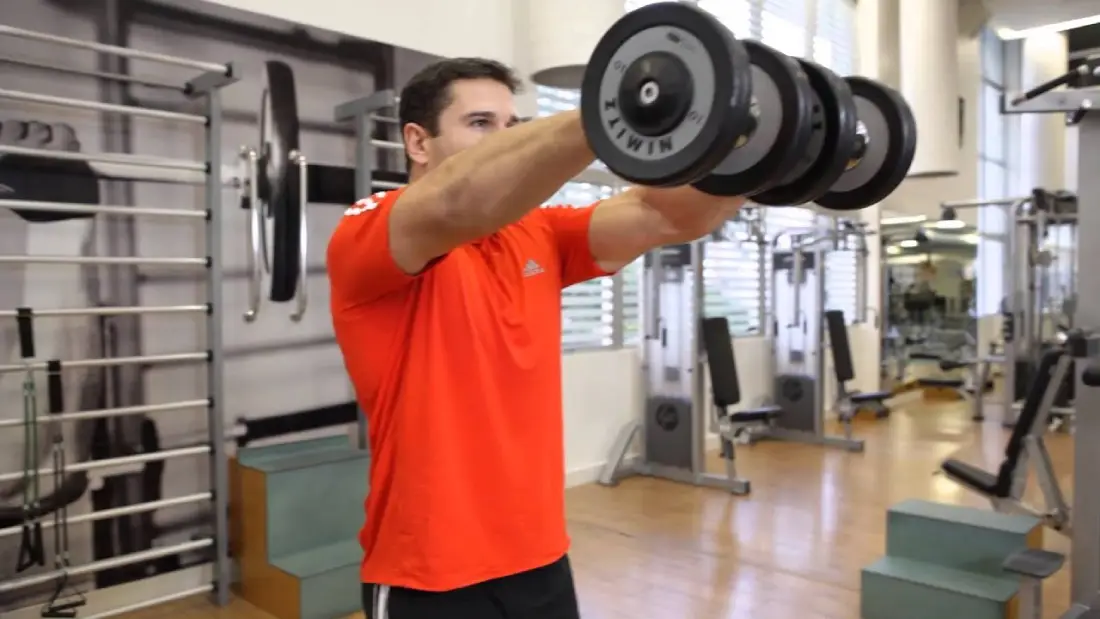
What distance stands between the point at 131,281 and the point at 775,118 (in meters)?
2.57

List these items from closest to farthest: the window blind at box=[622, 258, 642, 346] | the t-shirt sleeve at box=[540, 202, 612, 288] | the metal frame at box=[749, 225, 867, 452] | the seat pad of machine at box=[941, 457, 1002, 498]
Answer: the t-shirt sleeve at box=[540, 202, 612, 288] → the seat pad of machine at box=[941, 457, 1002, 498] → the window blind at box=[622, 258, 642, 346] → the metal frame at box=[749, 225, 867, 452]

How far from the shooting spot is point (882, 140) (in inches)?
39.7

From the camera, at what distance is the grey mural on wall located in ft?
8.36

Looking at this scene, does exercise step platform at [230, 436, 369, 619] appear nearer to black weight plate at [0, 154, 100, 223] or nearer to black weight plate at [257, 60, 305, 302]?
black weight plate at [257, 60, 305, 302]

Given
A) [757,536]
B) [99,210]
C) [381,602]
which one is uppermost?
[99,210]

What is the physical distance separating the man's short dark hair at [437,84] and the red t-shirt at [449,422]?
17 cm

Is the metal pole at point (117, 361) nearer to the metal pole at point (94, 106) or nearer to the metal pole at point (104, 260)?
the metal pole at point (104, 260)

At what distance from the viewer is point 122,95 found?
275 cm

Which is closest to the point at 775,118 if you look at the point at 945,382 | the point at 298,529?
the point at 298,529

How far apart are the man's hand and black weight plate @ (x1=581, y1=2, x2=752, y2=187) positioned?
332 mm

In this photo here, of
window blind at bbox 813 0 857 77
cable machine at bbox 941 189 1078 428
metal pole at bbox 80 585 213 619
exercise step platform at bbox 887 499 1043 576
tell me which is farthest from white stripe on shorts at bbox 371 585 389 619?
window blind at bbox 813 0 857 77

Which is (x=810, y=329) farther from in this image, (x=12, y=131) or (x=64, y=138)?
(x=12, y=131)

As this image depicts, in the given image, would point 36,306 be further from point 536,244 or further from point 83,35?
point 536,244

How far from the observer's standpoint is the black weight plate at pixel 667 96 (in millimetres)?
683
